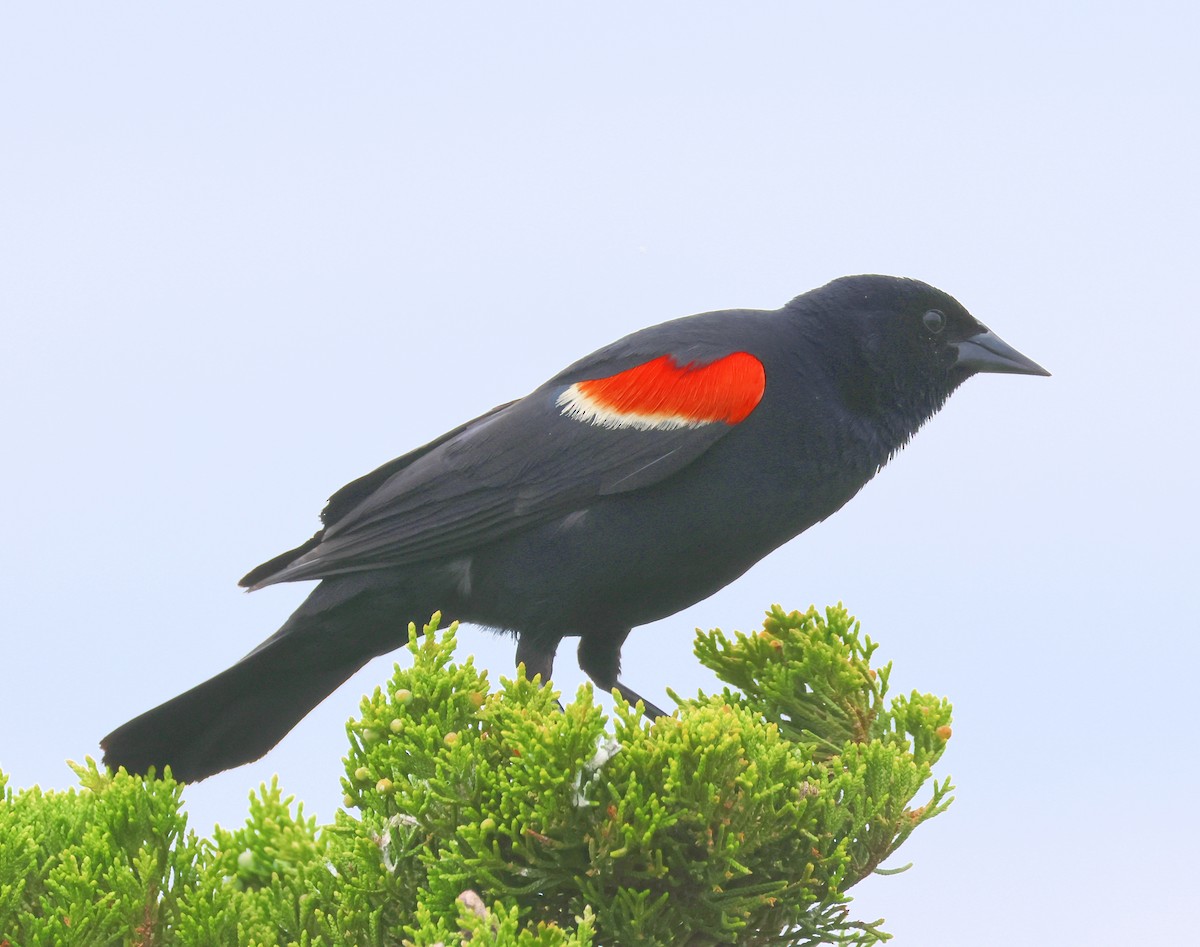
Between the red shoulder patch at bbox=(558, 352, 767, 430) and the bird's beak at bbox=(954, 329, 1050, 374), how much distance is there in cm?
82

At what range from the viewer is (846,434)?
13.0 feet

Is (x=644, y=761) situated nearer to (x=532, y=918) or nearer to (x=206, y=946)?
(x=532, y=918)

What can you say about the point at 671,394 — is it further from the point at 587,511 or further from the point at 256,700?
the point at 256,700

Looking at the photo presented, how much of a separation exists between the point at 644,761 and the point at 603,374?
1798mm

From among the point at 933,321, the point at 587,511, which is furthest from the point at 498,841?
the point at 933,321

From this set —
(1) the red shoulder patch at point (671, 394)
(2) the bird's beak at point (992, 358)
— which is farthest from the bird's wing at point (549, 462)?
(2) the bird's beak at point (992, 358)

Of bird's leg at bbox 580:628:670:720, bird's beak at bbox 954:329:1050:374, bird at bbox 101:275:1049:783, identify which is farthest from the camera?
bird's beak at bbox 954:329:1050:374

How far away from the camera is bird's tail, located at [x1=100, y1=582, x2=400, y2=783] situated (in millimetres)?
3850

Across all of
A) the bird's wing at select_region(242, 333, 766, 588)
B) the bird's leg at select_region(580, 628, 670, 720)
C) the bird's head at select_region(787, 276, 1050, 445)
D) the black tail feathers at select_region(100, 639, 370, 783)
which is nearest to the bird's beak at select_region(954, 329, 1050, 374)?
the bird's head at select_region(787, 276, 1050, 445)

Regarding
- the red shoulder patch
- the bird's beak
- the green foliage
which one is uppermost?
the red shoulder patch

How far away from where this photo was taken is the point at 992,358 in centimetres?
436

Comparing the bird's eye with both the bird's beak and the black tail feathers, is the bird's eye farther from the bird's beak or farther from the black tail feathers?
the black tail feathers

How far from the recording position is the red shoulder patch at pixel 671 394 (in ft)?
12.6

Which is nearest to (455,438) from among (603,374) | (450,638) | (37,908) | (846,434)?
(603,374)
